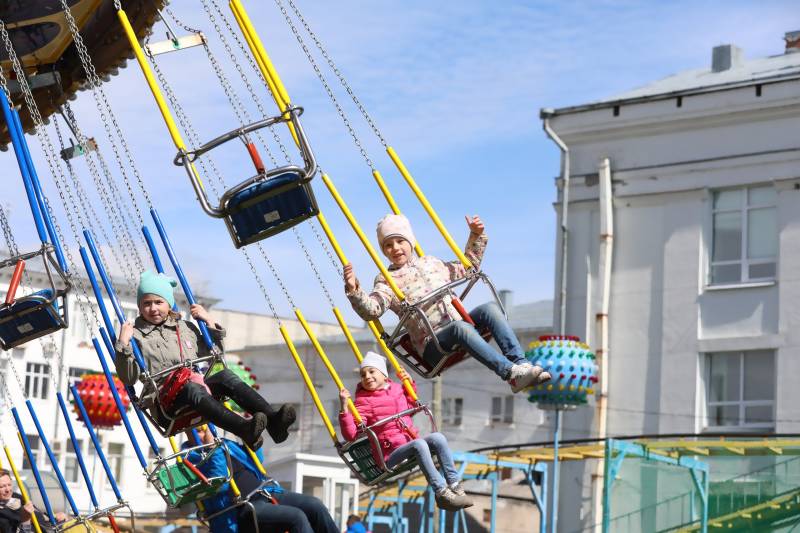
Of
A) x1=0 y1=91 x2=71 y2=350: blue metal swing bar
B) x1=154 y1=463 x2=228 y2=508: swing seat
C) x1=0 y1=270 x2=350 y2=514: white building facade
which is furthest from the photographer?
x1=0 y1=270 x2=350 y2=514: white building facade

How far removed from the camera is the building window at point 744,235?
28.3m

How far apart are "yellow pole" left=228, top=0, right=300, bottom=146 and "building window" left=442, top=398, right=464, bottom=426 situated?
40.8 m

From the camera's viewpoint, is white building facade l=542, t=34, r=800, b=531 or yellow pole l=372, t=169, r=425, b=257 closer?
yellow pole l=372, t=169, r=425, b=257

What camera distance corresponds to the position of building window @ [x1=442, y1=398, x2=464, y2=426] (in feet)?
173

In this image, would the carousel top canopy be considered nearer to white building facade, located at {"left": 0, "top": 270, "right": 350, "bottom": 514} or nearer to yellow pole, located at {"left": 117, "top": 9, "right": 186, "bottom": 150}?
yellow pole, located at {"left": 117, "top": 9, "right": 186, "bottom": 150}

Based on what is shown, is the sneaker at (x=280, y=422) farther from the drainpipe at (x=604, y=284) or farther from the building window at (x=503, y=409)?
the building window at (x=503, y=409)

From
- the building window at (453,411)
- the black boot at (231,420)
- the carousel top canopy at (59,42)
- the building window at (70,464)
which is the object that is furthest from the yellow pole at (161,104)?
the building window at (70,464)

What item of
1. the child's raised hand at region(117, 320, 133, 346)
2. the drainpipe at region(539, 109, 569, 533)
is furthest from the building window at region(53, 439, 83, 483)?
the child's raised hand at region(117, 320, 133, 346)

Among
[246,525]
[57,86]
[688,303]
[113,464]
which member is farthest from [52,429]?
[246,525]

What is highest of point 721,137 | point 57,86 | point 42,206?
point 721,137

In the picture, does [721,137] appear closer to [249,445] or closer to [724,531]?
[724,531]

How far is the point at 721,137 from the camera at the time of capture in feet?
95.0

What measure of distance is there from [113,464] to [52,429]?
3053mm

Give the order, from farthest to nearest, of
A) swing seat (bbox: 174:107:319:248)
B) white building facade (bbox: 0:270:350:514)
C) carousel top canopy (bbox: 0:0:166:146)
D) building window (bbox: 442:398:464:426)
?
white building facade (bbox: 0:270:350:514), building window (bbox: 442:398:464:426), carousel top canopy (bbox: 0:0:166:146), swing seat (bbox: 174:107:319:248)
